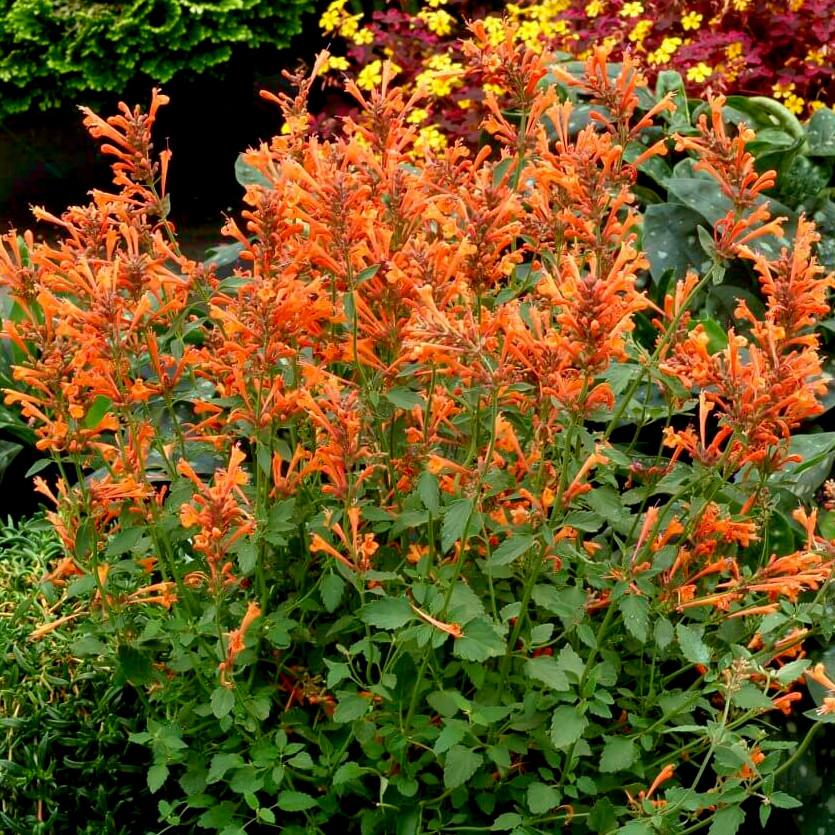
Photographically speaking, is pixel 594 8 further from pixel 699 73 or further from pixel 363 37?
pixel 363 37

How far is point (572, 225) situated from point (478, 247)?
0.87ft

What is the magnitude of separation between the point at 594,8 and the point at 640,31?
408mm

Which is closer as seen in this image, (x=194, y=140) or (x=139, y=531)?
(x=139, y=531)

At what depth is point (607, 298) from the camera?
5.23 ft

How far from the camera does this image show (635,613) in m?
1.86

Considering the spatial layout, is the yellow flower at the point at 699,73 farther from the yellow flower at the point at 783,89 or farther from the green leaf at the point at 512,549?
the green leaf at the point at 512,549

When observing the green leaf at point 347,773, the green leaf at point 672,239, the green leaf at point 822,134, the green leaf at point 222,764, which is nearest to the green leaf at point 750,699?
the green leaf at point 347,773

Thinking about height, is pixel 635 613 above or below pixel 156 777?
above

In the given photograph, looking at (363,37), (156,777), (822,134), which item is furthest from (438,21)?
(156,777)

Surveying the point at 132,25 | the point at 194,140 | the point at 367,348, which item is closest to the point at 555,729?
the point at 367,348

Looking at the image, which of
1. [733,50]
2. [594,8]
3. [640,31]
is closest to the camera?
[640,31]

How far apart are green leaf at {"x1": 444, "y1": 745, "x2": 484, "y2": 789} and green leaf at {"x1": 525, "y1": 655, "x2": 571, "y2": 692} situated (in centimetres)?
19

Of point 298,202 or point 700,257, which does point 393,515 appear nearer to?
point 298,202

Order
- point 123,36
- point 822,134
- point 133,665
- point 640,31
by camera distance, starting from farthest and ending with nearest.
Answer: point 123,36, point 640,31, point 822,134, point 133,665
